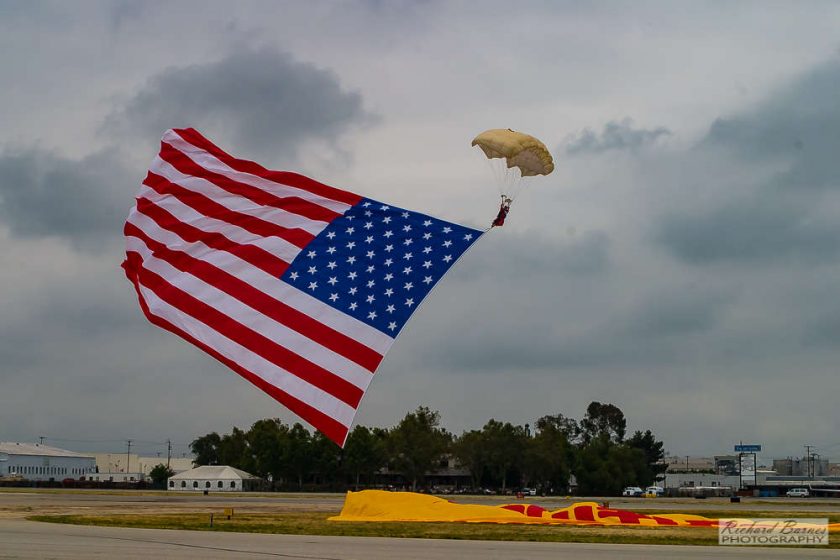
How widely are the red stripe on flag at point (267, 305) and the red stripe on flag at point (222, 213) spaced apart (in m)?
0.59

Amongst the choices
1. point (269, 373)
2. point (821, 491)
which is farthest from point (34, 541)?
point (821, 491)

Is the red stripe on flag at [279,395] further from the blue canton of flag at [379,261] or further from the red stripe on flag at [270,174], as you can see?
the red stripe on flag at [270,174]

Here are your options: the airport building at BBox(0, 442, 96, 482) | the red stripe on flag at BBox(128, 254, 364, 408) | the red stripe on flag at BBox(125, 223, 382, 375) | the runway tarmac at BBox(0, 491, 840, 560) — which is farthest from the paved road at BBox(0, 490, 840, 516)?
the airport building at BBox(0, 442, 96, 482)

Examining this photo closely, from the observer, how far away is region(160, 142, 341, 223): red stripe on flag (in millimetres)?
11086

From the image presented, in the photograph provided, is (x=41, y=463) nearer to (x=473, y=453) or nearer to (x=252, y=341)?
(x=473, y=453)

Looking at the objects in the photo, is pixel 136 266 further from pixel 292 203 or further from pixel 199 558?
pixel 199 558

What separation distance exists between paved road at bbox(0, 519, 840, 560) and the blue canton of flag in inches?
292

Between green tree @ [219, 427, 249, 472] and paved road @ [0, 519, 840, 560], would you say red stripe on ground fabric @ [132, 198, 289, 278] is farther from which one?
green tree @ [219, 427, 249, 472]

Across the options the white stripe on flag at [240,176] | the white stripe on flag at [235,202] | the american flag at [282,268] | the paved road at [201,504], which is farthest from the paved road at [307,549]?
the paved road at [201,504]

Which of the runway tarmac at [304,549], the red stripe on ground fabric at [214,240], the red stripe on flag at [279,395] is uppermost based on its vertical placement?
the red stripe on ground fabric at [214,240]

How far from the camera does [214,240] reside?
11281 mm

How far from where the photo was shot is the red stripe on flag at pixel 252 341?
9953 millimetres

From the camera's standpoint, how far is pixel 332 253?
10.8 meters

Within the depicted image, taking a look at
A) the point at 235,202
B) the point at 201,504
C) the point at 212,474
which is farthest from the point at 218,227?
the point at 212,474
